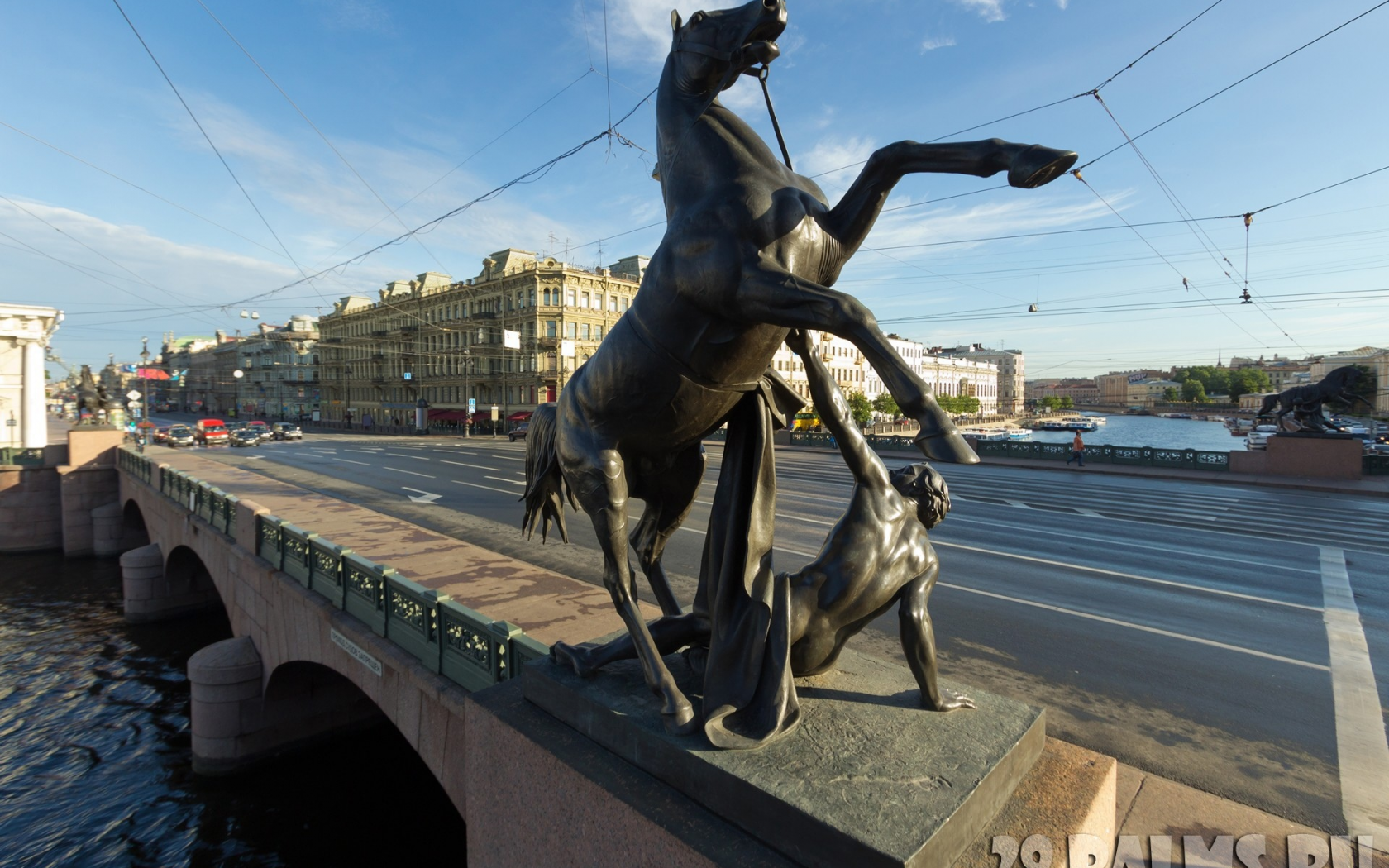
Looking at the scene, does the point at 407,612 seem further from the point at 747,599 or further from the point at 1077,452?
the point at 1077,452

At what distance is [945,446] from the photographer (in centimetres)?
179

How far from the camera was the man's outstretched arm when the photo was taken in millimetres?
2725

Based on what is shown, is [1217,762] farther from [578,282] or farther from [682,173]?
[578,282]

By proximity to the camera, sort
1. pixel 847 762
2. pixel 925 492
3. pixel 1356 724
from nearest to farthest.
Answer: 1. pixel 847 762
2. pixel 925 492
3. pixel 1356 724

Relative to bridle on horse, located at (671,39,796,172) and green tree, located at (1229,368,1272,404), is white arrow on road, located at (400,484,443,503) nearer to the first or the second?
bridle on horse, located at (671,39,796,172)

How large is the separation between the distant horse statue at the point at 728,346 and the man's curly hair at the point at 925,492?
648 millimetres

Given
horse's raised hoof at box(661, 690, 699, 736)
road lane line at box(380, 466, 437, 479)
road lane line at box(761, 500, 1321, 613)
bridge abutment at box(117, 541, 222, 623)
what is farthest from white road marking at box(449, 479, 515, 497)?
horse's raised hoof at box(661, 690, 699, 736)

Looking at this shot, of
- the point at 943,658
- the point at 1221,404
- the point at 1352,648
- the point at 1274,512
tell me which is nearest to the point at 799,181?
the point at 943,658

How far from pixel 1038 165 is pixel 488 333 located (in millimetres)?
55719

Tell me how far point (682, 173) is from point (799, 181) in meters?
0.47

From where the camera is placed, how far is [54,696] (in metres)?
12.1

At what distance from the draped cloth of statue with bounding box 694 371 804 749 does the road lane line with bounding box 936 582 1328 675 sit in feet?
18.2

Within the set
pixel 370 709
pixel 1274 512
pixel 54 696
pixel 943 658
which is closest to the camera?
pixel 943 658

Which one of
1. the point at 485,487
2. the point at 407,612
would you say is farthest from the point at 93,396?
the point at 407,612
